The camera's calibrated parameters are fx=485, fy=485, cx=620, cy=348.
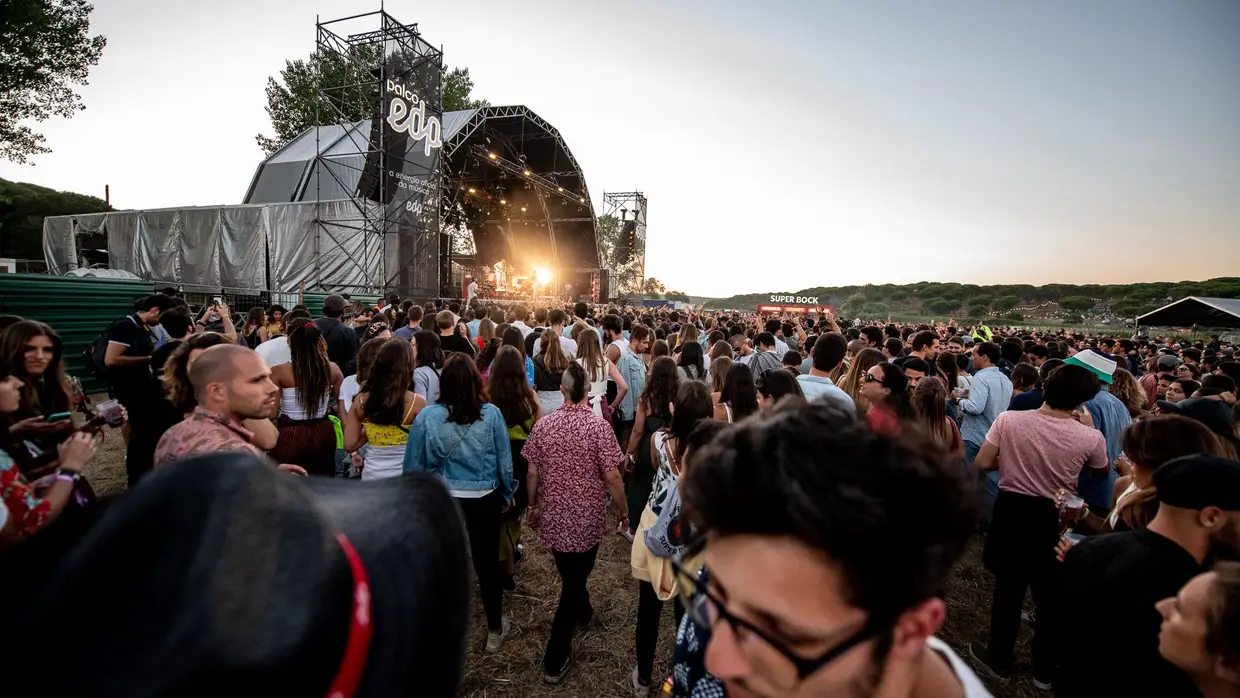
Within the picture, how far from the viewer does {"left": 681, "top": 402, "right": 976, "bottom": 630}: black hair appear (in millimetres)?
760

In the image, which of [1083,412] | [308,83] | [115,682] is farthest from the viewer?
[308,83]

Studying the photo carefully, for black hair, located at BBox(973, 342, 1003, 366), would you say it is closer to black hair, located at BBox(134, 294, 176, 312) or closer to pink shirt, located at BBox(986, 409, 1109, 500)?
pink shirt, located at BBox(986, 409, 1109, 500)

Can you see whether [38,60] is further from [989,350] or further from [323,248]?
[989,350]

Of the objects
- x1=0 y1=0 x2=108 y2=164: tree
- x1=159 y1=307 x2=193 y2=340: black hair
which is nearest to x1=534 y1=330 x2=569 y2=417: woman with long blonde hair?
x1=159 y1=307 x2=193 y2=340: black hair

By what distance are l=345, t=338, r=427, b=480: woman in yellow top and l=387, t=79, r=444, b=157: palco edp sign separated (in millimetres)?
13182

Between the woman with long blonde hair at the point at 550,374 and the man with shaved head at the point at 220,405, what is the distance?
9.15ft

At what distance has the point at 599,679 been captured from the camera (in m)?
3.13

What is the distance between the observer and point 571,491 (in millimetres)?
3117

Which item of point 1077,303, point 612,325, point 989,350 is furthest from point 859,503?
point 1077,303

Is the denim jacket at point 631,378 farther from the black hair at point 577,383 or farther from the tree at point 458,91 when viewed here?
the tree at point 458,91

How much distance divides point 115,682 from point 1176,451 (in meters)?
3.43

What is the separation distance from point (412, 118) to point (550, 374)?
42.1ft

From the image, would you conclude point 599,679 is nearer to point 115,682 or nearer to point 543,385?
point 543,385

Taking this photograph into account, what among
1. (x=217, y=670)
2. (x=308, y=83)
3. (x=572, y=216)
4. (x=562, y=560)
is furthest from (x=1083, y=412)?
(x=308, y=83)
